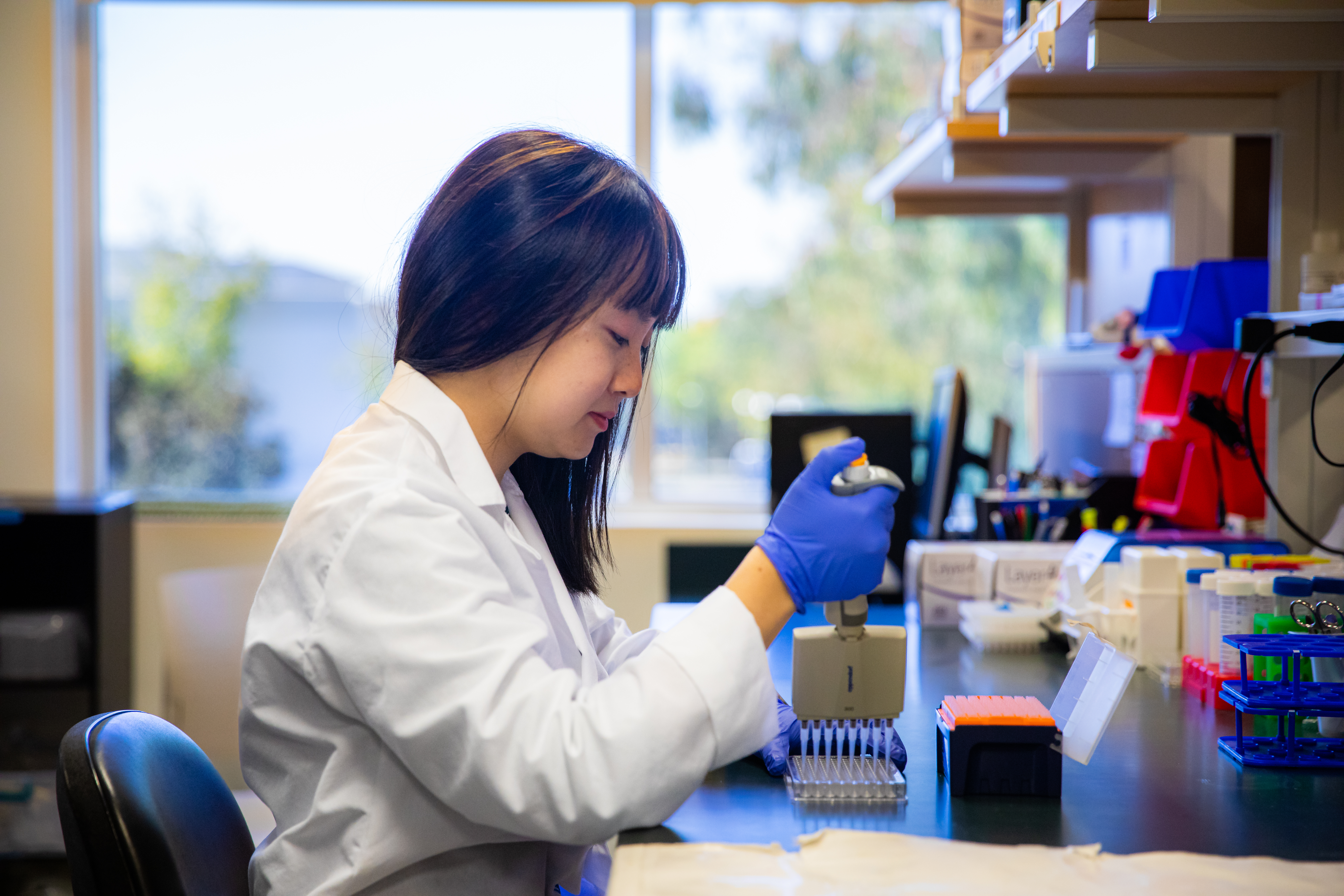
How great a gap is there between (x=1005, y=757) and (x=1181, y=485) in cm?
101

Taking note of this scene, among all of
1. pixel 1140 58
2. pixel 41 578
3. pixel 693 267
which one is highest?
pixel 1140 58

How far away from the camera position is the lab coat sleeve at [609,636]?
120 cm

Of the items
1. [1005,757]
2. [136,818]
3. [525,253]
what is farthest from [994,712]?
[136,818]

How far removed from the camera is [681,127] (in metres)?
3.09

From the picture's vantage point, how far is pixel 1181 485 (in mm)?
1721

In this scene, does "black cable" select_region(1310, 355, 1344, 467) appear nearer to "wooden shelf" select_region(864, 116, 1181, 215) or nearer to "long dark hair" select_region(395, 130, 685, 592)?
"wooden shelf" select_region(864, 116, 1181, 215)

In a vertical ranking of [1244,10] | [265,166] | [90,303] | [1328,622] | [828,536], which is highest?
[265,166]

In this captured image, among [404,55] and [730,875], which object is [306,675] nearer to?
[730,875]

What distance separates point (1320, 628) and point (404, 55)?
2874mm

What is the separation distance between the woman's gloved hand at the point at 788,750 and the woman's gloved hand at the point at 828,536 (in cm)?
14

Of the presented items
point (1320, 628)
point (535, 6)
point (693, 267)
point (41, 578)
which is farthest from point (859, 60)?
point (41, 578)

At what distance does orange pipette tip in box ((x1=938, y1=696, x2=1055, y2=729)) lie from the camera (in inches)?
36.0

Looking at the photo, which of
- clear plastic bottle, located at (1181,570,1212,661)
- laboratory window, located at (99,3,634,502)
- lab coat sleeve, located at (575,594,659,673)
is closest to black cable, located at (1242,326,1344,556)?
clear plastic bottle, located at (1181,570,1212,661)

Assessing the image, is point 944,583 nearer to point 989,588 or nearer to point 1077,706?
point 989,588
